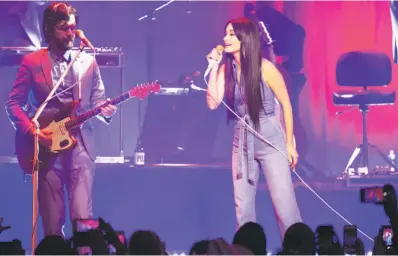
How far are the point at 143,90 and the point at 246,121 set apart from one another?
3.31 feet

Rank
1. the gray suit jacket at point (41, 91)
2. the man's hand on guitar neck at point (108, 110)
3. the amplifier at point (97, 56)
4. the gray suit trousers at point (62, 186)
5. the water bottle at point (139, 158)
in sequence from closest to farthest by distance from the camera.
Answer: the gray suit trousers at point (62, 186), the gray suit jacket at point (41, 91), the man's hand on guitar neck at point (108, 110), the amplifier at point (97, 56), the water bottle at point (139, 158)

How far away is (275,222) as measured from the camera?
28.8ft

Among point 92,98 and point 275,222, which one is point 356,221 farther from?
point 92,98

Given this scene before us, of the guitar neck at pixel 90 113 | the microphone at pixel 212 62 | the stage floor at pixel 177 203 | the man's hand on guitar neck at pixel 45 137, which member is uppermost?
the microphone at pixel 212 62

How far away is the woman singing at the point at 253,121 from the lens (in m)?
8.20

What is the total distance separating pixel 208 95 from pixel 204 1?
980mm

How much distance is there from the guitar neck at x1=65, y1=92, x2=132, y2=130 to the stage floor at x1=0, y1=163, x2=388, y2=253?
23.4 inches

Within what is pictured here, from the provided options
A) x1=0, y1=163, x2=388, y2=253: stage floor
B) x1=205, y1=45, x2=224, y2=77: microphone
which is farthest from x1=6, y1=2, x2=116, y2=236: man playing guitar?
x1=205, y1=45, x2=224, y2=77: microphone

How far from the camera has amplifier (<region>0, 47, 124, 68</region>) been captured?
8734 millimetres

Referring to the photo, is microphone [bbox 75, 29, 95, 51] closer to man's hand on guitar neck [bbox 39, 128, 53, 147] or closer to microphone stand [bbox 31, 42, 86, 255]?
microphone stand [bbox 31, 42, 86, 255]

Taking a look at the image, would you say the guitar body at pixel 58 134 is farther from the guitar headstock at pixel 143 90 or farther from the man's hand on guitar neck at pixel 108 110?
the guitar headstock at pixel 143 90

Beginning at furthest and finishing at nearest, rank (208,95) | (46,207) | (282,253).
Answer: (208,95), (46,207), (282,253)

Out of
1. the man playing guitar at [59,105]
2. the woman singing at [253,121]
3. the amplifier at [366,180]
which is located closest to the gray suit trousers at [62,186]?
the man playing guitar at [59,105]

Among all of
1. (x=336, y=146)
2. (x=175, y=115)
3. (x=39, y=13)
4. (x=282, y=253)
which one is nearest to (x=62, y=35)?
(x=39, y=13)
